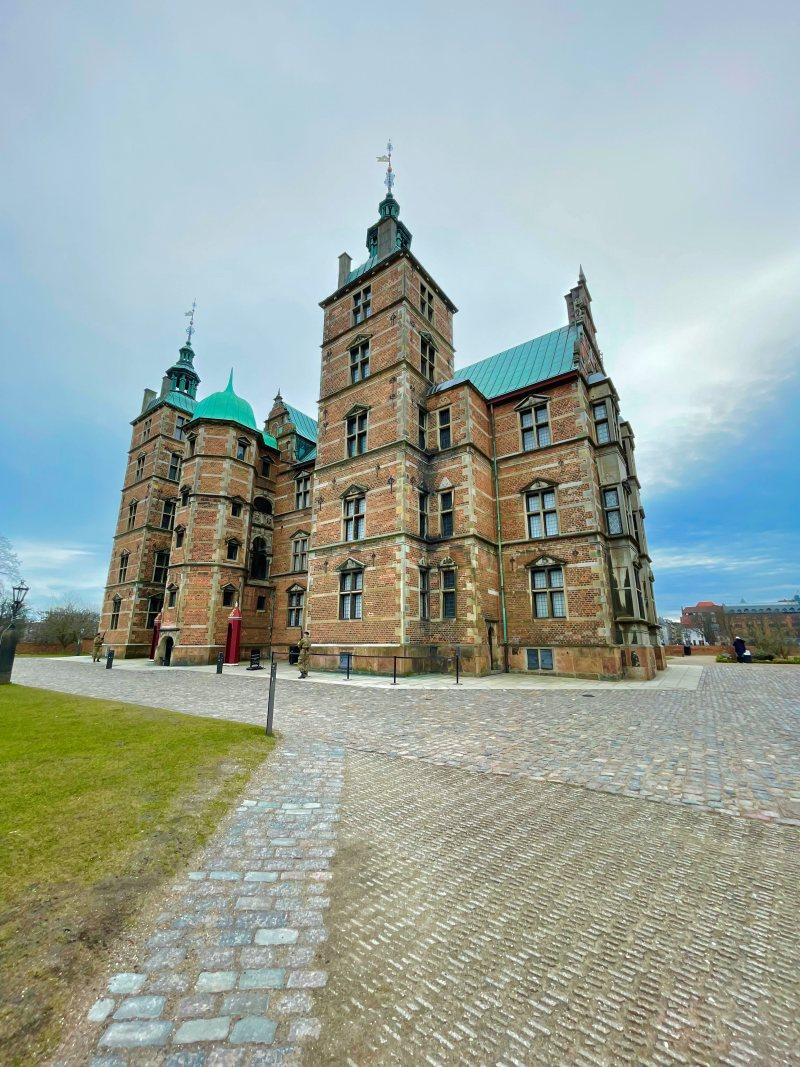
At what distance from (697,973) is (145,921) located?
3.09 metres

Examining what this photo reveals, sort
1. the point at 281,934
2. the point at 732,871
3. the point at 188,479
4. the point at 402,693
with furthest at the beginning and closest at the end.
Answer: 1. the point at 188,479
2. the point at 402,693
3. the point at 732,871
4. the point at 281,934

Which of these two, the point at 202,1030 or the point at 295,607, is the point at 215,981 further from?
the point at 295,607

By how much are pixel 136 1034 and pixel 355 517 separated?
64.2 ft

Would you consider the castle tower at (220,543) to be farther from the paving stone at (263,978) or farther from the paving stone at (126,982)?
the paving stone at (263,978)

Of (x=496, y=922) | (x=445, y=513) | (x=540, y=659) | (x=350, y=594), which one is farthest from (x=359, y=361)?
(x=496, y=922)

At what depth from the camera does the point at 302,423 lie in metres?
34.1

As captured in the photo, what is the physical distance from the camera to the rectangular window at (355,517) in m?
20.9

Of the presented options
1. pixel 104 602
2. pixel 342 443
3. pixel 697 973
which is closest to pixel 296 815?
pixel 697 973

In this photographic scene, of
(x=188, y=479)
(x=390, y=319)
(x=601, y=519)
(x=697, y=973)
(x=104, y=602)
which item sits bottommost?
(x=697, y=973)

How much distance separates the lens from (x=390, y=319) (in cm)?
2234

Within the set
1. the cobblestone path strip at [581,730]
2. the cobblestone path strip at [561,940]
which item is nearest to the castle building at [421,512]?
the cobblestone path strip at [581,730]

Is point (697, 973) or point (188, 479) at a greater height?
point (188, 479)

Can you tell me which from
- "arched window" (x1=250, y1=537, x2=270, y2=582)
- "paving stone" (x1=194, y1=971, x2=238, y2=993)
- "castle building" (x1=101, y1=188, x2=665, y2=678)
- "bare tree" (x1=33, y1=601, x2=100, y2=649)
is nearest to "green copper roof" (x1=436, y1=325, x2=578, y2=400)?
"castle building" (x1=101, y1=188, x2=665, y2=678)

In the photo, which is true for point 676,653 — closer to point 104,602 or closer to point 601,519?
point 601,519
